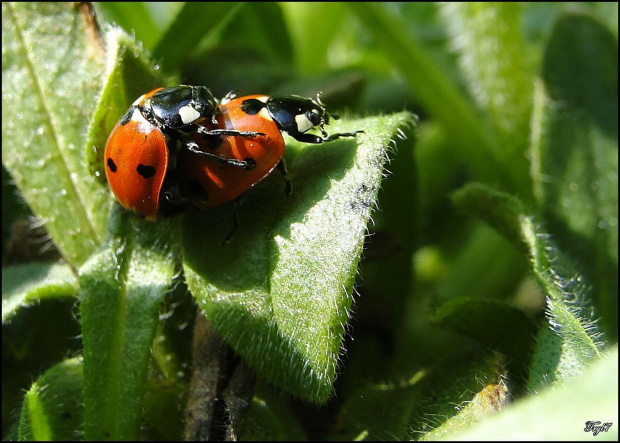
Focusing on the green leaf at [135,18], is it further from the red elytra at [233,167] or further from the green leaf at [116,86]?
the red elytra at [233,167]

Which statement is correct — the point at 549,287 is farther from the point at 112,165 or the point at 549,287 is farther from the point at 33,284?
the point at 33,284

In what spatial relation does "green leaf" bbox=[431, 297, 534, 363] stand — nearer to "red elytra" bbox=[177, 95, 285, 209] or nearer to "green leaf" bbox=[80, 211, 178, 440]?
"red elytra" bbox=[177, 95, 285, 209]

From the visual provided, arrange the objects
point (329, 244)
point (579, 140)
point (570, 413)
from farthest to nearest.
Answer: point (579, 140), point (329, 244), point (570, 413)

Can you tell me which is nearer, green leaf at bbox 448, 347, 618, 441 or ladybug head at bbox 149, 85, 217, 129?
green leaf at bbox 448, 347, 618, 441

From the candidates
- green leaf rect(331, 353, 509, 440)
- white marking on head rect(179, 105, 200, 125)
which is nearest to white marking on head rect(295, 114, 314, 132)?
white marking on head rect(179, 105, 200, 125)

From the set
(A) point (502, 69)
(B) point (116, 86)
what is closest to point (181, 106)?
(B) point (116, 86)
